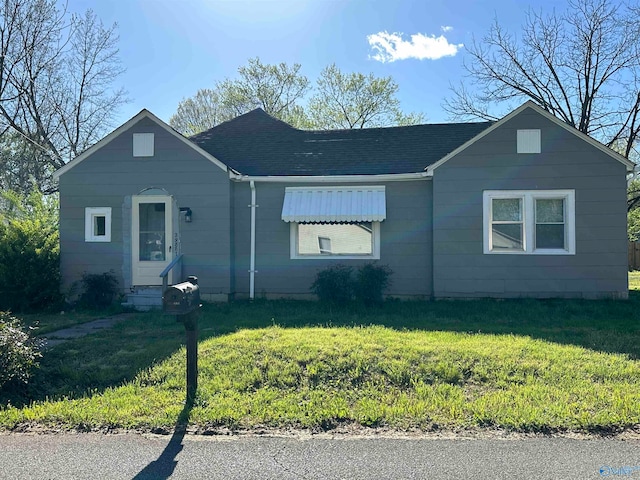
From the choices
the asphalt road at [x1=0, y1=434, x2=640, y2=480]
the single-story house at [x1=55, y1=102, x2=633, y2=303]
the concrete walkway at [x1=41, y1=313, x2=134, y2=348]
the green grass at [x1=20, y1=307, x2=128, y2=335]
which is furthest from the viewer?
the single-story house at [x1=55, y1=102, x2=633, y2=303]

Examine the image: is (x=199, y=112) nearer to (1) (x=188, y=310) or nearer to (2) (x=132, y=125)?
(2) (x=132, y=125)

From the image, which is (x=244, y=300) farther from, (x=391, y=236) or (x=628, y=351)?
(x=628, y=351)

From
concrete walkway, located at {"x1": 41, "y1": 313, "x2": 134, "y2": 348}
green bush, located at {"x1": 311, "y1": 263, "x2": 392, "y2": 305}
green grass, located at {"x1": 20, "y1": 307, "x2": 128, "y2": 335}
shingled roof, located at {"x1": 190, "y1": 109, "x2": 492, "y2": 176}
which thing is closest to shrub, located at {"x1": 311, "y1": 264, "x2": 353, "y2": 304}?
green bush, located at {"x1": 311, "y1": 263, "x2": 392, "y2": 305}

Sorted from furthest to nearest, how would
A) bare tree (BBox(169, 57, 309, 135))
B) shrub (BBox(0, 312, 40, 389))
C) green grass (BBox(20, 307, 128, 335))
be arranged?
1. bare tree (BBox(169, 57, 309, 135))
2. green grass (BBox(20, 307, 128, 335))
3. shrub (BBox(0, 312, 40, 389))

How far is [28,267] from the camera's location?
33.4 feet

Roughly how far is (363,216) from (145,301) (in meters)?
5.41

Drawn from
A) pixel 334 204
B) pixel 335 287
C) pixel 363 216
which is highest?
pixel 334 204

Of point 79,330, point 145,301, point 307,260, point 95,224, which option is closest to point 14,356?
point 79,330

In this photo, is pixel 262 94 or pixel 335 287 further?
pixel 262 94

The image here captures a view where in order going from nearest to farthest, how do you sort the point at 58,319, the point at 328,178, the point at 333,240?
1. the point at 58,319
2. the point at 328,178
3. the point at 333,240

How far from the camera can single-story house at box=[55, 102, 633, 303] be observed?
10.1 m

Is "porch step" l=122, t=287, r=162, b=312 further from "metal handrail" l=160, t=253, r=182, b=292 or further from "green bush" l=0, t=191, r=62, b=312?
A: "green bush" l=0, t=191, r=62, b=312

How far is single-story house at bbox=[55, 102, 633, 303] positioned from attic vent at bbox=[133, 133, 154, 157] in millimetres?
32

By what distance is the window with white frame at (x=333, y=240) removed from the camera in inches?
436
